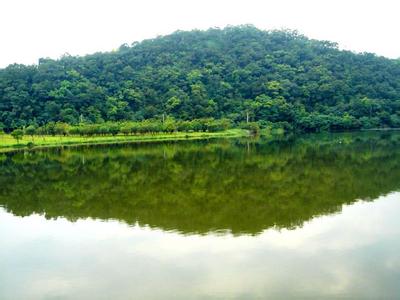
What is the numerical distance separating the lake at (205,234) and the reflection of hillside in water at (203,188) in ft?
0.26

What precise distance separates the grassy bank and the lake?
75.0 feet

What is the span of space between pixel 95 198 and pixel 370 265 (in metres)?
11.3

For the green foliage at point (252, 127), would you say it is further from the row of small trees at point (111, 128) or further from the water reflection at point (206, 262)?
the water reflection at point (206, 262)

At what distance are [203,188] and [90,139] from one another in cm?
3364

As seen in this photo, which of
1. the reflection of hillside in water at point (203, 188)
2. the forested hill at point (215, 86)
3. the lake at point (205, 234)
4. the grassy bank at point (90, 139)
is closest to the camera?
the lake at point (205, 234)

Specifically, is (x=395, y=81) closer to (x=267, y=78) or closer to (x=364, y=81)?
(x=364, y=81)

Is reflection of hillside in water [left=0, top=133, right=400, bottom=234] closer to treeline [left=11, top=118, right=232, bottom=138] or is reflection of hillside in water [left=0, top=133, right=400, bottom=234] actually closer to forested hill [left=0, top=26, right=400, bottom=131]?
treeline [left=11, top=118, right=232, bottom=138]

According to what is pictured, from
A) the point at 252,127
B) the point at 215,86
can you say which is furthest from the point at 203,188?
the point at 215,86

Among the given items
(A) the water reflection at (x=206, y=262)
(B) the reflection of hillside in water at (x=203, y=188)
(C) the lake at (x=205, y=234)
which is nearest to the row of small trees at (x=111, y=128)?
(B) the reflection of hillside in water at (x=203, y=188)

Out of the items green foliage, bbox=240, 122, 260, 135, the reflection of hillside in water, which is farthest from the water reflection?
green foliage, bbox=240, 122, 260, 135

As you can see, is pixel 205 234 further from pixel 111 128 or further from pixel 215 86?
pixel 215 86

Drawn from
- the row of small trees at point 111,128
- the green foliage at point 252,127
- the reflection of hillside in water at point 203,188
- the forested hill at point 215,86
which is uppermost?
the forested hill at point 215,86

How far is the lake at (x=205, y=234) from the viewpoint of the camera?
9008 mm

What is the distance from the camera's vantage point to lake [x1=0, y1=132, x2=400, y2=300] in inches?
355
